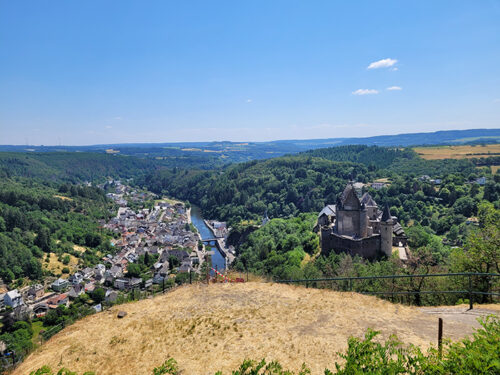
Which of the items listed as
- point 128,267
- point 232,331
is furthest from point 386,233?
point 128,267

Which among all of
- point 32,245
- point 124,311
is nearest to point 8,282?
point 32,245

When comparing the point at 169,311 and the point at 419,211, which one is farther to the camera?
the point at 419,211

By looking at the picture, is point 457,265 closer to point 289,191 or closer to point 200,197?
point 289,191

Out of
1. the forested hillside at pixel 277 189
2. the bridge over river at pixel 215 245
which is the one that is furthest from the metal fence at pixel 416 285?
the forested hillside at pixel 277 189

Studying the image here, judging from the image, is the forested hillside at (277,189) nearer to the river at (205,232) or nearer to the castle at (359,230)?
the river at (205,232)

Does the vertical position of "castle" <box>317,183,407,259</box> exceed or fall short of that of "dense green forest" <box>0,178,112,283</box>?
it exceeds it

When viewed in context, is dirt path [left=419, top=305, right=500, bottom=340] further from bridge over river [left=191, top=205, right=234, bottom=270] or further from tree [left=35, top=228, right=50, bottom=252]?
tree [left=35, top=228, right=50, bottom=252]

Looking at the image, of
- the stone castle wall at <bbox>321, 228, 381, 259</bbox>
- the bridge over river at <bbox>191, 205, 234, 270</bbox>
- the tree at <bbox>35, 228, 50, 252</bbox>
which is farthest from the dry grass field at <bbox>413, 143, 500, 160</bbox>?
the tree at <bbox>35, 228, 50, 252</bbox>
